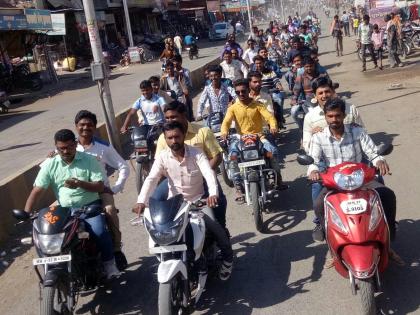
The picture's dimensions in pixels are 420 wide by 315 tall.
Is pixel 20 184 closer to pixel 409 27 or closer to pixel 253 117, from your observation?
pixel 253 117

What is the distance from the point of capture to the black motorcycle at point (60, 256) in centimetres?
408

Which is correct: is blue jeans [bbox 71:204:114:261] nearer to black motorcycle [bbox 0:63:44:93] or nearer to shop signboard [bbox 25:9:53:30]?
shop signboard [bbox 25:9:53:30]

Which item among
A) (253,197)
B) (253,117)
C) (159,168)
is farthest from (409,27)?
(159,168)

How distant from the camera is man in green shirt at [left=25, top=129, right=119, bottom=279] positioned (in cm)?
479

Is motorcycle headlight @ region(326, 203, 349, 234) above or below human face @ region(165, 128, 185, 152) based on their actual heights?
below

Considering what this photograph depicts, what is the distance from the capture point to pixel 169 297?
386 centimetres

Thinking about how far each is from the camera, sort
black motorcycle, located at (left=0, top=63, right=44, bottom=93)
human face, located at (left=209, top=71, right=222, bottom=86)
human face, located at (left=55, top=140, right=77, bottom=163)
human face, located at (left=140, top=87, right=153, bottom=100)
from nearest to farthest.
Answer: human face, located at (left=55, top=140, right=77, bottom=163) < human face, located at (left=140, top=87, right=153, bottom=100) < human face, located at (left=209, top=71, right=222, bottom=86) < black motorcycle, located at (left=0, top=63, right=44, bottom=93)

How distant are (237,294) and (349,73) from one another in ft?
49.0

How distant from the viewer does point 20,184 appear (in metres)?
7.55

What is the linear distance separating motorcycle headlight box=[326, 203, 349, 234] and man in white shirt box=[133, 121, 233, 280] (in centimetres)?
99

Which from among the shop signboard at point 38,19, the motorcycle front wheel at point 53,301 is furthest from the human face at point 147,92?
the shop signboard at point 38,19

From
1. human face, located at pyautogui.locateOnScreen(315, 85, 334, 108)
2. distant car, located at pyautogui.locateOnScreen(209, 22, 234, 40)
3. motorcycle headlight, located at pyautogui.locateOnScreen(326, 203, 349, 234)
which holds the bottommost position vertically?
motorcycle headlight, located at pyautogui.locateOnScreen(326, 203, 349, 234)

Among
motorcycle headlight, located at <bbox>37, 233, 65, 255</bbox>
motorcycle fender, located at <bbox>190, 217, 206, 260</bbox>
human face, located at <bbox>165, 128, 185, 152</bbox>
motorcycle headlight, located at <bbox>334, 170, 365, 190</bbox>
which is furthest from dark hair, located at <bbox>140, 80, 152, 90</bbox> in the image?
motorcycle headlight, located at <bbox>334, 170, 365, 190</bbox>

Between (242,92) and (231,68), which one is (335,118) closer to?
(242,92)
